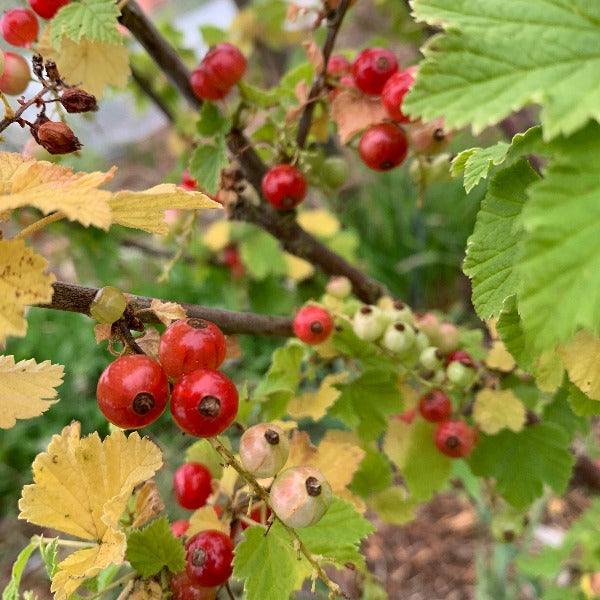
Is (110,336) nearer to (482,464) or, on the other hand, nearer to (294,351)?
(294,351)

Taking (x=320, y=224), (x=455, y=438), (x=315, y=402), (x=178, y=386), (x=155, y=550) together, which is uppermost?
(x=178, y=386)

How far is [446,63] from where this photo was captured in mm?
506

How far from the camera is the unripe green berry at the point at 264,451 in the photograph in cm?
65

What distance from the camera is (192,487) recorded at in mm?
844

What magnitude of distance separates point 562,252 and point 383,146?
1.85 ft

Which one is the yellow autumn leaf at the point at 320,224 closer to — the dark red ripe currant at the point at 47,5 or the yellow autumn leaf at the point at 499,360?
the yellow autumn leaf at the point at 499,360

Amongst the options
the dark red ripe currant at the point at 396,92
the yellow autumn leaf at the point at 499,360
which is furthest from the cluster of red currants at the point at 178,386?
the yellow autumn leaf at the point at 499,360

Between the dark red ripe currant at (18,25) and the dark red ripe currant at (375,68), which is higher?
the dark red ripe currant at (18,25)

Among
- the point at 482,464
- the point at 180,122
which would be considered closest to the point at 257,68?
the point at 180,122

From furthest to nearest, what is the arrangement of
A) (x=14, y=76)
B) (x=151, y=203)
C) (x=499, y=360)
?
(x=499, y=360), (x=14, y=76), (x=151, y=203)

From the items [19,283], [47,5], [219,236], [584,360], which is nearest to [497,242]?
[584,360]

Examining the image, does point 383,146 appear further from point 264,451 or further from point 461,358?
point 264,451

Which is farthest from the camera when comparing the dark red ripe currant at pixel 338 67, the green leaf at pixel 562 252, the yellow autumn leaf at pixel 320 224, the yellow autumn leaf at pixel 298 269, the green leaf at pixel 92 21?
the yellow autumn leaf at pixel 320 224

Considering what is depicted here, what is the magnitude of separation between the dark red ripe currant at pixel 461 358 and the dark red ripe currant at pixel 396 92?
352 mm
